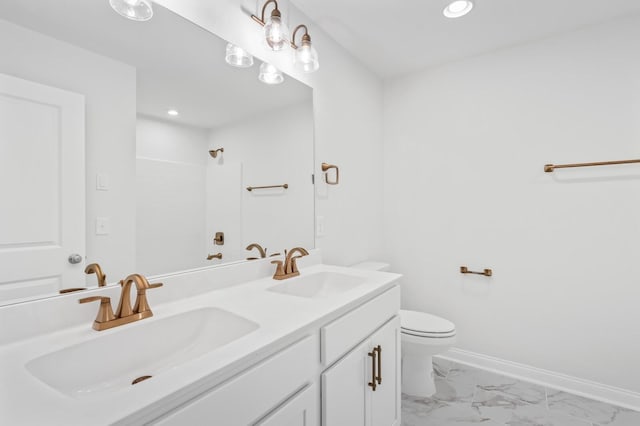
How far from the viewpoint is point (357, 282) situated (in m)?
1.55

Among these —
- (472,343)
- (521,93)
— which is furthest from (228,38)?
(472,343)

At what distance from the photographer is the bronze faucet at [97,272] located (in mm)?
979

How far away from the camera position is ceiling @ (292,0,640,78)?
175cm

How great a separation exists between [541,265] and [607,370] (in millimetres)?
694

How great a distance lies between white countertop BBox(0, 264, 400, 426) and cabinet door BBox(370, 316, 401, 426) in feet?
0.90

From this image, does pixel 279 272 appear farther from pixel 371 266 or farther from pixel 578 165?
pixel 578 165

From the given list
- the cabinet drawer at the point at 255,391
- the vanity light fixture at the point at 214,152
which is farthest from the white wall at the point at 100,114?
the cabinet drawer at the point at 255,391

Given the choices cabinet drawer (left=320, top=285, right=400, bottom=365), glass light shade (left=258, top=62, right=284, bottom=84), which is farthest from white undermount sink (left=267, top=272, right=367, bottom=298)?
glass light shade (left=258, top=62, right=284, bottom=84)

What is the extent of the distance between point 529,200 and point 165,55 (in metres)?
2.30

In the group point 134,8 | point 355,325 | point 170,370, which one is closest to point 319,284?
point 355,325

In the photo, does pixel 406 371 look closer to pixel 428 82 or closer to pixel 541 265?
pixel 541 265

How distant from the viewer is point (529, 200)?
2.11m

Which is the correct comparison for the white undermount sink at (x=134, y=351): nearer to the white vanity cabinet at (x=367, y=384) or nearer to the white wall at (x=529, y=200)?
the white vanity cabinet at (x=367, y=384)

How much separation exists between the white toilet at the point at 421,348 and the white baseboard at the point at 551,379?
517 millimetres
